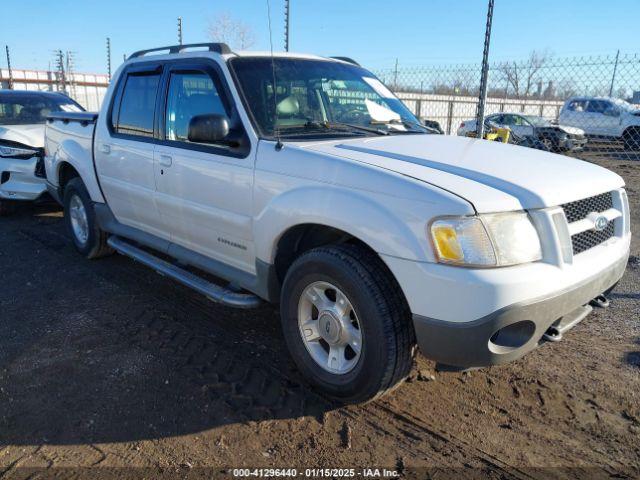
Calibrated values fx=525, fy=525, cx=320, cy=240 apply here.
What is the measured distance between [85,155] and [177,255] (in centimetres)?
181

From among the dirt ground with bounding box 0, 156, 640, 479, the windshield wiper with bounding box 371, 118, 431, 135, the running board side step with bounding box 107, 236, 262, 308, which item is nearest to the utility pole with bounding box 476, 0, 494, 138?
the windshield wiper with bounding box 371, 118, 431, 135

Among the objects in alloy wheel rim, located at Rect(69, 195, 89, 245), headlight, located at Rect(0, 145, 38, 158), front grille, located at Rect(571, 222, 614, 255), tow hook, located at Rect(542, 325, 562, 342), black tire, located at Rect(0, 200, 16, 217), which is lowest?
black tire, located at Rect(0, 200, 16, 217)

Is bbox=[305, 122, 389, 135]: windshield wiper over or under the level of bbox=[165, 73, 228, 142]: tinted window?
under

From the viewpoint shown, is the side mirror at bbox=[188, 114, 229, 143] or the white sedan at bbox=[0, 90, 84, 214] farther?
the white sedan at bbox=[0, 90, 84, 214]

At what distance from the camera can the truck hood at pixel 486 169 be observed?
2521mm

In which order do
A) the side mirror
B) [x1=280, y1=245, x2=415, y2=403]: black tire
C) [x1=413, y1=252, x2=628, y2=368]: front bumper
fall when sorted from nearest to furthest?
[x1=413, y1=252, x2=628, y2=368]: front bumper < [x1=280, y1=245, x2=415, y2=403]: black tire < the side mirror

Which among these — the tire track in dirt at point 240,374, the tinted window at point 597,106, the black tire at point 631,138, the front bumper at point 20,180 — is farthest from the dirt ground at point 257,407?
the tinted window at point 597,106

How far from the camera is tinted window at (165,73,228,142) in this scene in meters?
3.69

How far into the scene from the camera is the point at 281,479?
2.49m

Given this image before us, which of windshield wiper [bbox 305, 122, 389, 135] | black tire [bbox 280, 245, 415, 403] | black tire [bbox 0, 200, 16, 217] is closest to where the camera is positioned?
black tire [bbox 280, 245, 415, 403]

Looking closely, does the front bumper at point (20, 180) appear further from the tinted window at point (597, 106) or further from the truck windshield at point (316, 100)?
the tinted window at point (597, 106)

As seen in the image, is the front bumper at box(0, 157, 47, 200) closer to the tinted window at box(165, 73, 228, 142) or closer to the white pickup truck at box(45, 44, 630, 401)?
the white pickup truck at box(45, 44, 630, 401)

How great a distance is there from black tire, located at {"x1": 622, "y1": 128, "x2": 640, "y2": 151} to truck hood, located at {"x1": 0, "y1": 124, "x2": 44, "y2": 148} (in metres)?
17.8

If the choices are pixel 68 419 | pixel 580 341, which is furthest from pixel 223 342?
pixel 580 341
